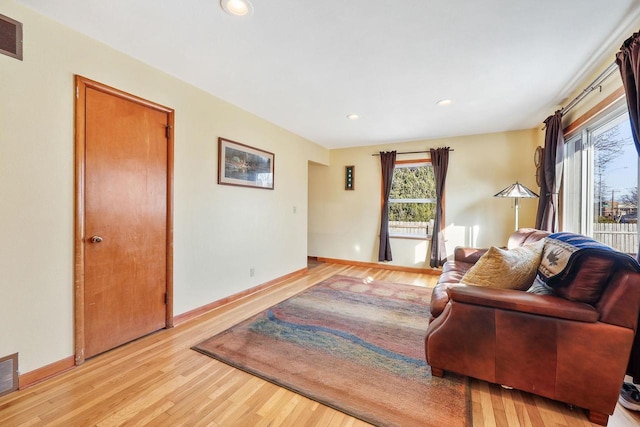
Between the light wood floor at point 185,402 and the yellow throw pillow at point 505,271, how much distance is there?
0.60 m

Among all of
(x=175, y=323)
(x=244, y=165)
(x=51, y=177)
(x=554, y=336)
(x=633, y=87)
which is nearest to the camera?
(x=554, y=336)

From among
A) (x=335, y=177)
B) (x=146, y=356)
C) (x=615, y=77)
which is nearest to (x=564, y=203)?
(x=615, y=77)

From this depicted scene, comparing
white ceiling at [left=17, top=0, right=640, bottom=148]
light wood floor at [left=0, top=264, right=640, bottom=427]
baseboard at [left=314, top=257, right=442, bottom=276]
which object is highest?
white ceiling at [left=17, top=0, right=640, bottom=148]

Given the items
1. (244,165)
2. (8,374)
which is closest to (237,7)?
(244,165)

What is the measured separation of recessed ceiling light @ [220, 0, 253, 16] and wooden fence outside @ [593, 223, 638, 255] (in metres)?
3.28

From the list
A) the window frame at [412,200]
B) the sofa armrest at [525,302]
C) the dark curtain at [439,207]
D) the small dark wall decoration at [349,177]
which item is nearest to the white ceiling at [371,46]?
the dark curtain at [439,207]

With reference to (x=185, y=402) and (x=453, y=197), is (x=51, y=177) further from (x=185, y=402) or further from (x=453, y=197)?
(x=453, y=197)

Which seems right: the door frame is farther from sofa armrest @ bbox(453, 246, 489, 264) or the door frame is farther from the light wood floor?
sofa armrest @ bbox(453, 246, 489, 264)

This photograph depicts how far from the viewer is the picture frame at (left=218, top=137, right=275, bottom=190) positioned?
3.12 metres

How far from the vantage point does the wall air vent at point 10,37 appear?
5.25 feet

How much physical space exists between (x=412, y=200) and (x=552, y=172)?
7.00 feet

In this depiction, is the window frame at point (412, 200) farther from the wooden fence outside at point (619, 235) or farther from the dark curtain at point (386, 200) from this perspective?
the wooden fence outside at point (619, 235)

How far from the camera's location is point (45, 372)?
1786 millimetres

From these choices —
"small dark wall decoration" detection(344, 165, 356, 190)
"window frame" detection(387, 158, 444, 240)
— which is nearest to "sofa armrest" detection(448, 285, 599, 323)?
"window frame" detection(387, 158, 444, 240)
